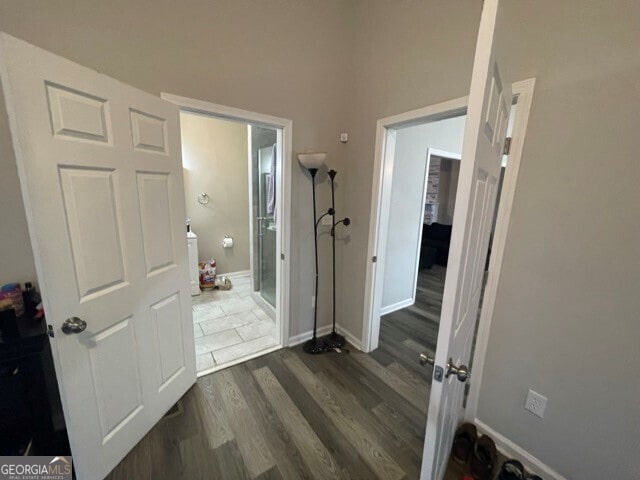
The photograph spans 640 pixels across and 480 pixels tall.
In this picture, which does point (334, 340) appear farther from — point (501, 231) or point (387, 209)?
point (501, 231)

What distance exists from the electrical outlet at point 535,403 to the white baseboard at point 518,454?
258 mm

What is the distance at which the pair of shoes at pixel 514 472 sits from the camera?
1.27m

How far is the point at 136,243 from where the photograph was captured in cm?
131

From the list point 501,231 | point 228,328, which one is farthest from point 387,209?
point 228,328

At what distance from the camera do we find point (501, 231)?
1.38 m

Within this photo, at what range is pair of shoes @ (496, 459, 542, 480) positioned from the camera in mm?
1270

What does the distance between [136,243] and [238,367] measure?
1.35 meters

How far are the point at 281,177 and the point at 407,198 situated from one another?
5.43ft

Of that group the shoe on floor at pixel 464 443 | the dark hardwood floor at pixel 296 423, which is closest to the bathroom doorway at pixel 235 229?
the dark hardwood floor at pixel 296 423

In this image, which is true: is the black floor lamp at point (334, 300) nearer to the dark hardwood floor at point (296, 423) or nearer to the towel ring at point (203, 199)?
the dark hardwood floor at point (296, 423)

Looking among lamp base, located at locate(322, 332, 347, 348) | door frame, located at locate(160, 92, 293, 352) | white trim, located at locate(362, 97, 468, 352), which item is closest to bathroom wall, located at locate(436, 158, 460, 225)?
white trim, located at locate(362, 97, 468, 352)

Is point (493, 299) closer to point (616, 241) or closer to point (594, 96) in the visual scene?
point (616, 241)

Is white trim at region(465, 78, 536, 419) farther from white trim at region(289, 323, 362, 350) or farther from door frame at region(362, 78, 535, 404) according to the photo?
white trim at region(289, 323, 362, 350)

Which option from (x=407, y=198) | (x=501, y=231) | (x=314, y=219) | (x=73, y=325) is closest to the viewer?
(x=73, y=325)
